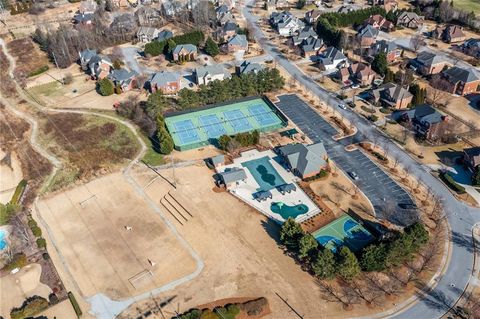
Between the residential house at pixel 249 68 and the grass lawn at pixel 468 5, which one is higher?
the grass lawn at pixel 468 5

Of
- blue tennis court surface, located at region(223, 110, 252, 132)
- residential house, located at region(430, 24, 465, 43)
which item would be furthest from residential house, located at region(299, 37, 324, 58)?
residential house, located at region(430, 24, 465, 43)

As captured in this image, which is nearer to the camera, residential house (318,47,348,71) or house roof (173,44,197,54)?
residential house (318,47,348,71)

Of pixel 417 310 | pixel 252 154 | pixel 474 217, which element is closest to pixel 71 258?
pixel 252 154

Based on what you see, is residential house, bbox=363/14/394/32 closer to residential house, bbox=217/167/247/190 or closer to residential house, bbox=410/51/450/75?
residential house, bbox=410/51/450/75

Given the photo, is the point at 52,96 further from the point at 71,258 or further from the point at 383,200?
the point at 383,200

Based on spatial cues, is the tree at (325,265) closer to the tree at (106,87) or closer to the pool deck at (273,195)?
the pool deck at (273,195)

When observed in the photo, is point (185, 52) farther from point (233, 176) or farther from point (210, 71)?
point (233, 176)

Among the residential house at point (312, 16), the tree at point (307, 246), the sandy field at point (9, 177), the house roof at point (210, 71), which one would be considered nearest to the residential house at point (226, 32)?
the house roof at point (210, 71)
